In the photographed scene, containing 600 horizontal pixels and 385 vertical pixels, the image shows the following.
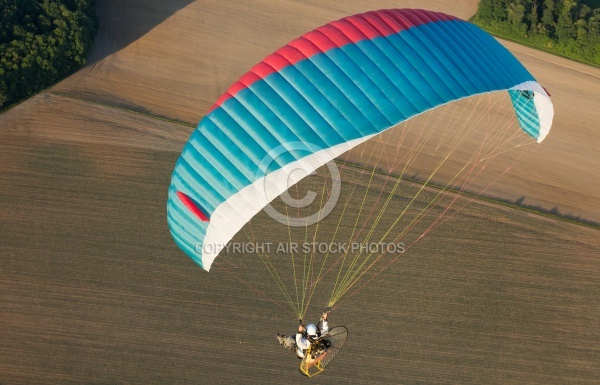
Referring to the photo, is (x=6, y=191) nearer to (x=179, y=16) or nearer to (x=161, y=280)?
(x=161, y=280)

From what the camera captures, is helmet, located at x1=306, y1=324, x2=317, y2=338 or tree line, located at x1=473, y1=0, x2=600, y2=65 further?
tree line, located at x1=473, y1=0, x2=600, y2=65

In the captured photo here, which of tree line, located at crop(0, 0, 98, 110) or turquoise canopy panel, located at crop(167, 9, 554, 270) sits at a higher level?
turquoise canopy panel, located at crop(167, 9, 554, 270)

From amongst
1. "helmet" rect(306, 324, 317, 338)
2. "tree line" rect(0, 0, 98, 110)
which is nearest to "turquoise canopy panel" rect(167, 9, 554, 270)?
"helmet" rect(306, 324, 317, 338)

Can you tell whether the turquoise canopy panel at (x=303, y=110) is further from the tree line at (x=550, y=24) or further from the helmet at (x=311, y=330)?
the tree line at (x=550, y=24)

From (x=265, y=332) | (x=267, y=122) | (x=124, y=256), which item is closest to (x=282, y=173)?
(x=267, y=122)

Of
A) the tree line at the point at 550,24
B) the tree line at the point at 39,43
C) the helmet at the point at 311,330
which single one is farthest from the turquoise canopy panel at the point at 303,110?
the tree line at the point at 550,24

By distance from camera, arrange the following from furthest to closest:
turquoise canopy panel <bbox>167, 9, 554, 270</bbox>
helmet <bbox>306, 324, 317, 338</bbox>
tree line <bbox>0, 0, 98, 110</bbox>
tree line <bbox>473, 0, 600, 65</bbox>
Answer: tree line <bbox>473, 0, 600, 65</bbox> < tree line <bbox>0, 0, 98, 110</bbox> < helmet <bbox>306, 324, 317, 338</bbox> < turquoise canopy panel <bbox>167, 9, 554, 270</bbox>

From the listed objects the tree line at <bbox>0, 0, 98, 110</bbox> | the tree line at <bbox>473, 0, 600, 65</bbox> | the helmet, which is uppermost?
the tree line at <bbox>473, 0, 600, 65</bbox>

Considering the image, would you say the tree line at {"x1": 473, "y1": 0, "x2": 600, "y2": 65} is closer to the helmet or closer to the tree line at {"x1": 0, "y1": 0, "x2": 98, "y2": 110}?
the tree line at {"x1": 0, "y1": 0, "x2": 98, "y2": 110}
